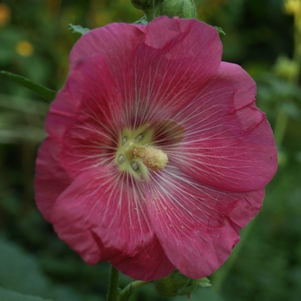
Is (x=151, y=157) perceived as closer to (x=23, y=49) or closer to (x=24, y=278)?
(x=24, y=278)

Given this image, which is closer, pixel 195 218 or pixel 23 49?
pixel 195 218

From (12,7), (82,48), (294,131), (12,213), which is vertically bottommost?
(12,213)

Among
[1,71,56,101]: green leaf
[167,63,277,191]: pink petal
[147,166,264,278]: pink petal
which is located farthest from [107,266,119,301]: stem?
[1,71,56,101]: green leaf

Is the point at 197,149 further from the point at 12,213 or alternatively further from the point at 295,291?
the point at 12,213

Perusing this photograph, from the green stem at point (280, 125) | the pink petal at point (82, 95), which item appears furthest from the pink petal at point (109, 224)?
the green stem at point (280, 125)

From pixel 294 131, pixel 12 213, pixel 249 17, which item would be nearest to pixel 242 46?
pixel 249 17

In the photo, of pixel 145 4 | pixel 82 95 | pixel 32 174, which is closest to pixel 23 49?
pixel 32 174

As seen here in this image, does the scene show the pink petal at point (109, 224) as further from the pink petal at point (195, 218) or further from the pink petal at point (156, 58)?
the pink petal at point (156, 58)

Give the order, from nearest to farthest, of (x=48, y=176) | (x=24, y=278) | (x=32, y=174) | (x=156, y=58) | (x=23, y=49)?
1. (x=48, y=176)
2. (x=156, y=58)
3. (x=24, y=278)
4. (x=23, y=49)
5. (x=32, y=174)
